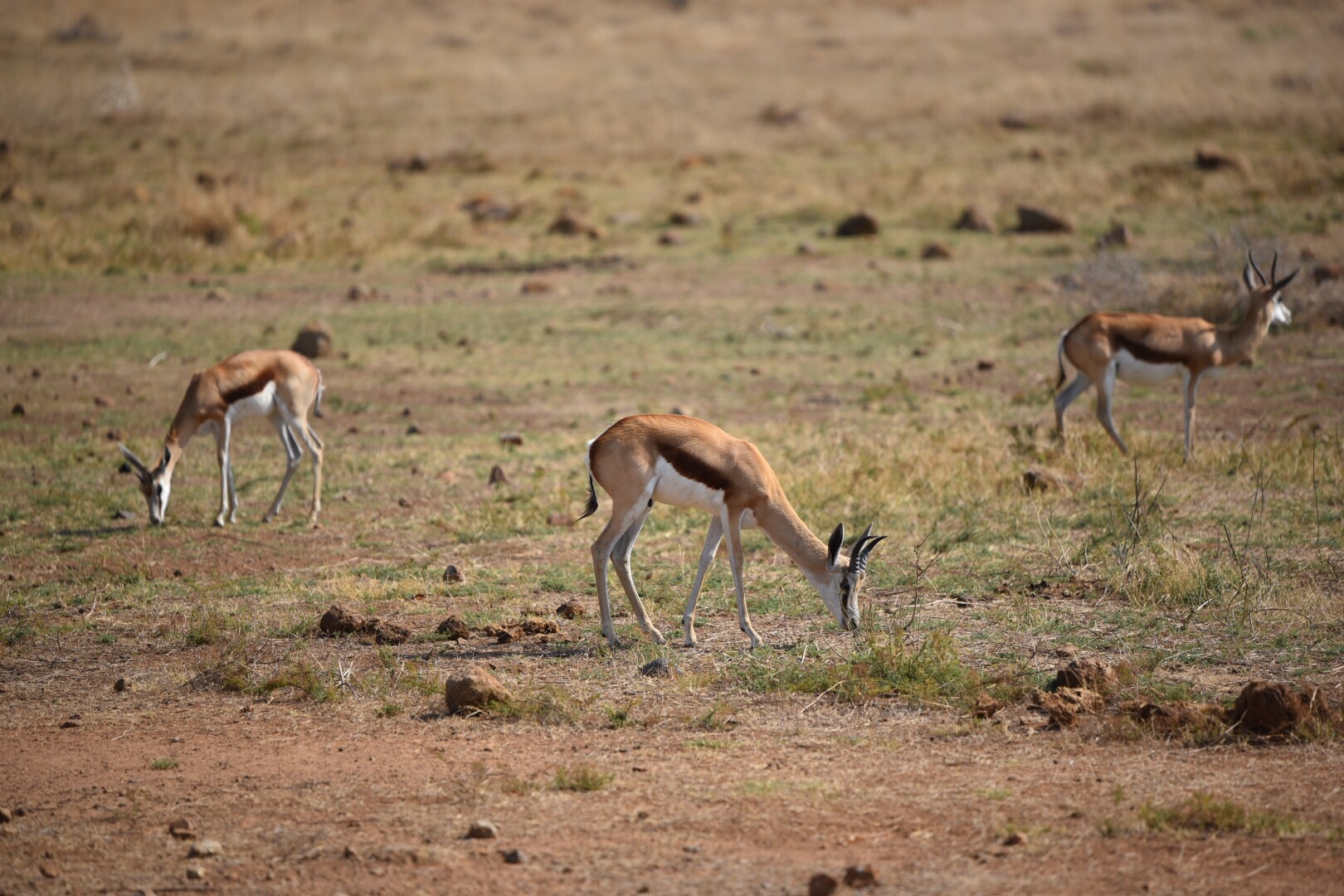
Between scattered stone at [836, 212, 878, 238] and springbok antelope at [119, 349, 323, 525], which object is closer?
springbok antelope at [119, 349, 323, 525]

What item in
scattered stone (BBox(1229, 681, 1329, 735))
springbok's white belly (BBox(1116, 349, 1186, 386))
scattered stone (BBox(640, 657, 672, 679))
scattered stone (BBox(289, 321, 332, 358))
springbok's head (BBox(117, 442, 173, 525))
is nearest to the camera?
scattered stone (BBox(1229, 681, 1329, 735))

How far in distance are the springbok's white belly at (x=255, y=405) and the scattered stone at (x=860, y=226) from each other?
1329 cm

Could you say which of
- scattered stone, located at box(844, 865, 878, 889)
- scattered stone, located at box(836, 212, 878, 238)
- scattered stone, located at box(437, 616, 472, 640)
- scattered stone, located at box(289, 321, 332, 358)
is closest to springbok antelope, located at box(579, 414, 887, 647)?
scattered stone, located at box(437, 616, 472, 640)

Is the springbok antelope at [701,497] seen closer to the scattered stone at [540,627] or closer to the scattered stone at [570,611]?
the scattered stone at [540,627]

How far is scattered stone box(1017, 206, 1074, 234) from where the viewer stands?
851 inches

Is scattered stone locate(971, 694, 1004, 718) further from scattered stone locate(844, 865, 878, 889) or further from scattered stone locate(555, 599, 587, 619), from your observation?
scattered stone locate(555, 599, 587, 619)

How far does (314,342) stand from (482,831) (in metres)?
11.0

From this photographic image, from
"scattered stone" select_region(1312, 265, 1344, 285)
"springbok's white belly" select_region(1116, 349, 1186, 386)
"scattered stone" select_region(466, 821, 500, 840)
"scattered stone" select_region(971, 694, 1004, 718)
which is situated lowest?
"scattered stone" select_region(466, 821, 500, 840)

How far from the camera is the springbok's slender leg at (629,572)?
7.25m

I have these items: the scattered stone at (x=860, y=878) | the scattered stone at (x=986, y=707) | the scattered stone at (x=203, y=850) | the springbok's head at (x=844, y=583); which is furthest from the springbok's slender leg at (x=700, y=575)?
the scattered stone at (x=203, y=850)

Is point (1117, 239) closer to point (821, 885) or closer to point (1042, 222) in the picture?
point (1042, 222)

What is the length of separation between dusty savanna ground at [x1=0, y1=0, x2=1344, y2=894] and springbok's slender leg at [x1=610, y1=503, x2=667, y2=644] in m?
0.14

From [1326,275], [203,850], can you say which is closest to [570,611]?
[203,850]

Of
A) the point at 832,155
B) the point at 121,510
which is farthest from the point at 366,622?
the point at 832,155
